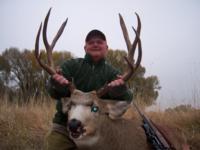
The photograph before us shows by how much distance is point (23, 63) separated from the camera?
21.1 metres

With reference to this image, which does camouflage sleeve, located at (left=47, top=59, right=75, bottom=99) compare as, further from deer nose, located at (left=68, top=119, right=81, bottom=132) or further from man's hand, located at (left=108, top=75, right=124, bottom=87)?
deer nose, located at (left=68, top=119, right=81, bottom=132)

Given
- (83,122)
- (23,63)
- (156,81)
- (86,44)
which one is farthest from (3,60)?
(83,122)

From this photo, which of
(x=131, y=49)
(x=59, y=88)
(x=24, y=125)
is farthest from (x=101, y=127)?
(x=24, y=125)

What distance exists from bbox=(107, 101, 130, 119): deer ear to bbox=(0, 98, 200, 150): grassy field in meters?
2.26

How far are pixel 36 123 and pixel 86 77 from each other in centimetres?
311

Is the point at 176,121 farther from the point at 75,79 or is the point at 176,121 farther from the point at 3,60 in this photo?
the point at 3,60

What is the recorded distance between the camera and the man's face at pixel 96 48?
239 inches

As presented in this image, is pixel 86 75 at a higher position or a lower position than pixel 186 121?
higher

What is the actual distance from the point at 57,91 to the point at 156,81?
1074 cm

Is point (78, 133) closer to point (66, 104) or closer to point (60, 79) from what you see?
point (66, 104)

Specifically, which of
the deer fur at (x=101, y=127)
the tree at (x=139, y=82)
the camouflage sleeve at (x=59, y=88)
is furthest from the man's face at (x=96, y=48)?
the tree at (x=139, y=82)

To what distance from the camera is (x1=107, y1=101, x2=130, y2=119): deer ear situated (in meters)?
5.20

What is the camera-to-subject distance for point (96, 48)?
612cm

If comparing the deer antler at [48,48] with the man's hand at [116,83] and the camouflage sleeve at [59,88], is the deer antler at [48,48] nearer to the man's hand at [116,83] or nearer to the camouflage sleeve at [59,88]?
the camouflage sleeve at [59,88]
